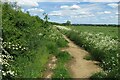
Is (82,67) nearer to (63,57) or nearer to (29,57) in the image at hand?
(63,57)

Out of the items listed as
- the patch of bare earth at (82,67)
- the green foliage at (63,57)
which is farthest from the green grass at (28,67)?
the green foliage at (63,57)

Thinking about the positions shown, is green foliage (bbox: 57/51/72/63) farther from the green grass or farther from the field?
the green grass

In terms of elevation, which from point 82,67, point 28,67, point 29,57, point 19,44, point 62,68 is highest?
point 19,44

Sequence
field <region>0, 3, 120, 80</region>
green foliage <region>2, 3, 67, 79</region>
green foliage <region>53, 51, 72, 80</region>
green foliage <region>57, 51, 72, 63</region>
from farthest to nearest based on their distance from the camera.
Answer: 1. green foliage <region>57, 51, 72, 63</region>
2. green foliage <region>53, 51, 72, 80</region>
3. green foliage <region>2, 3, 67, 79</region>
4. field <region>0, 3, 120, 80</region>

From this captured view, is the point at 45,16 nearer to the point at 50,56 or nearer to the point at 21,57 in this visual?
the point at 50,56

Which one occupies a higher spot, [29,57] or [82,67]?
[29,57]

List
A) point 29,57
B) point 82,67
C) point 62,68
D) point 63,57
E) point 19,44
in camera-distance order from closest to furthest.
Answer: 1. point 19,44
2. point 29,57
3. point 62,68
4. point 82,67
5. point 63,57

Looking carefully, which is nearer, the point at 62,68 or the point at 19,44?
the point at 19,44

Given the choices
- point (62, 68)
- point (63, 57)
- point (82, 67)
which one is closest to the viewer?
point (62, 68)

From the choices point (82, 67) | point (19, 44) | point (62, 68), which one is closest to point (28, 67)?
point (19, 44)

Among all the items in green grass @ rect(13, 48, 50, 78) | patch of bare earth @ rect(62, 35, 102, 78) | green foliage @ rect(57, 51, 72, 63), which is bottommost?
patch of bare earth @ rect(62, 35, 102, 78)

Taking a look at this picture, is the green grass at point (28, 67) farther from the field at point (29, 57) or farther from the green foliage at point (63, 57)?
the green foliage at point (63, 57)

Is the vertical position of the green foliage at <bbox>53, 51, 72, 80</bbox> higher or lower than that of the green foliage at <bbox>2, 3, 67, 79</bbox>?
lower

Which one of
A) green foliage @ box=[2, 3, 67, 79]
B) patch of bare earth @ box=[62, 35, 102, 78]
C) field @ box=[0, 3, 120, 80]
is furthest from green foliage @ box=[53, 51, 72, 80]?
green foliage @ box=[2, 3, 67, 79]
